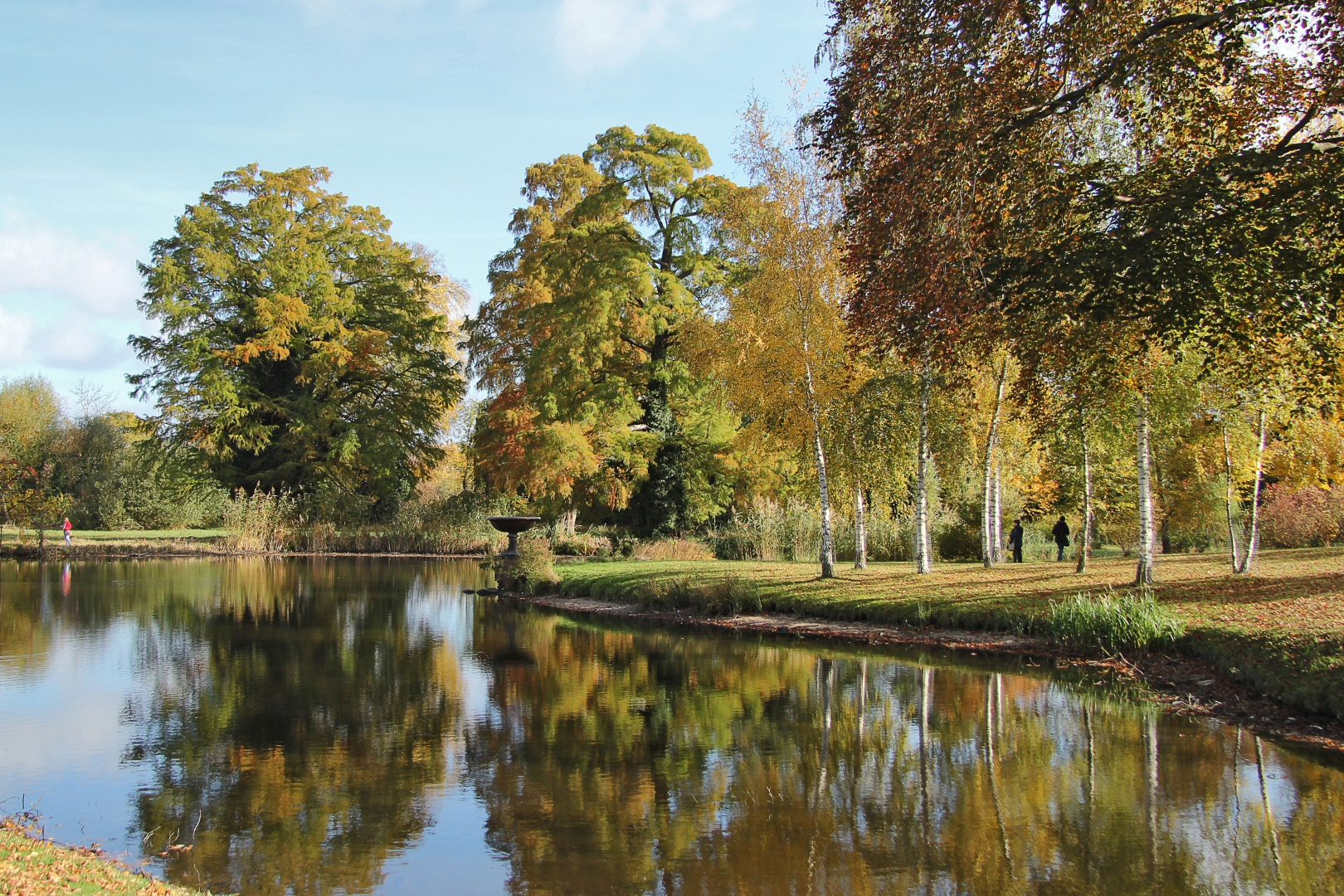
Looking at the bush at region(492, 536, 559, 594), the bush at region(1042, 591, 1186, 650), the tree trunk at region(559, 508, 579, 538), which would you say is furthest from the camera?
the tree trunk at region(559, 508, 579, 538)

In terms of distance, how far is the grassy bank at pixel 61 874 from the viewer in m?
4.21

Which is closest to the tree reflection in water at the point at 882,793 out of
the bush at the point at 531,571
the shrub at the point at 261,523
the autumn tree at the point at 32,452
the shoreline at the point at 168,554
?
the bush at the point at 531,571

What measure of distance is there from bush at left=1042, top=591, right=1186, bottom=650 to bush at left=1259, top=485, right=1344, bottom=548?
556 inches

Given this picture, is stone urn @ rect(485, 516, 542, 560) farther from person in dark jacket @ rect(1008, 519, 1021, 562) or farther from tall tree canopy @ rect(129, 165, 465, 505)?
tall tree canopy @ rect(129, 165, 465, 505)

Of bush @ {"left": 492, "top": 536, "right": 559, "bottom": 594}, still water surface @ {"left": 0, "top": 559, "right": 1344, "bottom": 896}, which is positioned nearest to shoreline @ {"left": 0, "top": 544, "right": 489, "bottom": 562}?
bush @ {"left": 492, "top": 536, "right": 559, "bottom": 594}

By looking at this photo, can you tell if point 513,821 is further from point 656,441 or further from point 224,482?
point 224,482

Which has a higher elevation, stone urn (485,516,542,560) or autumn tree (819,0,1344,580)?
autumn tree (819,0,1344,580)

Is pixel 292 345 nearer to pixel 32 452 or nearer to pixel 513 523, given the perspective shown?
pixel 32 452

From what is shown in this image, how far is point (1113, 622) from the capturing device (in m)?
12.1

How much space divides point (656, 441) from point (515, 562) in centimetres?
977

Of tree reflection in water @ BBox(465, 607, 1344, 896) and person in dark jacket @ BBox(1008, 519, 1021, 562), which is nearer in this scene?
tree reflection in water @ BBox(465, 607, 1344, 896)

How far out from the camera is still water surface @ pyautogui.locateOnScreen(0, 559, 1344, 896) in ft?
18.6

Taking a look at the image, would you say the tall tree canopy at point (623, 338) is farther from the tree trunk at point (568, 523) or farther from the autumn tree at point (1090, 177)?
the autumn tree at point (1090, 177)

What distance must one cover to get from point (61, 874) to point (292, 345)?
3916 centimetres
